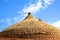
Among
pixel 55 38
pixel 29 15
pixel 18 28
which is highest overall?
pixel 29 15

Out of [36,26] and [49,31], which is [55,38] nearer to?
[49,31]

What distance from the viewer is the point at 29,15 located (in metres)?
37.2

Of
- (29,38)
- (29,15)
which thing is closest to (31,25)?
(29,38)

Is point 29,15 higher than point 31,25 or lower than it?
higher

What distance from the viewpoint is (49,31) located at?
30219 mm

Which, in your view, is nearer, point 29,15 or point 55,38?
point 55,38

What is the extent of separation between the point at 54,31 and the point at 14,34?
6.38 m

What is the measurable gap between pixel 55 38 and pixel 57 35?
68 centimetres

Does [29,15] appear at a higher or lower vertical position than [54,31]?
higher

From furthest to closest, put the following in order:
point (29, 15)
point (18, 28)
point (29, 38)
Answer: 1. point (29, 15)
2. point (18, 28)
3. point (29, 38)

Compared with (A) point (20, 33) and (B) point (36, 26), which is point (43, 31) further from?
(A) point (20, 33)

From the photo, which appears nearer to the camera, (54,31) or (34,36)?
(34,36)

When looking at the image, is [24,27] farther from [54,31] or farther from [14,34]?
[54,31]

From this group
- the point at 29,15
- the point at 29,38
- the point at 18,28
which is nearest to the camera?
the point at 29,38
